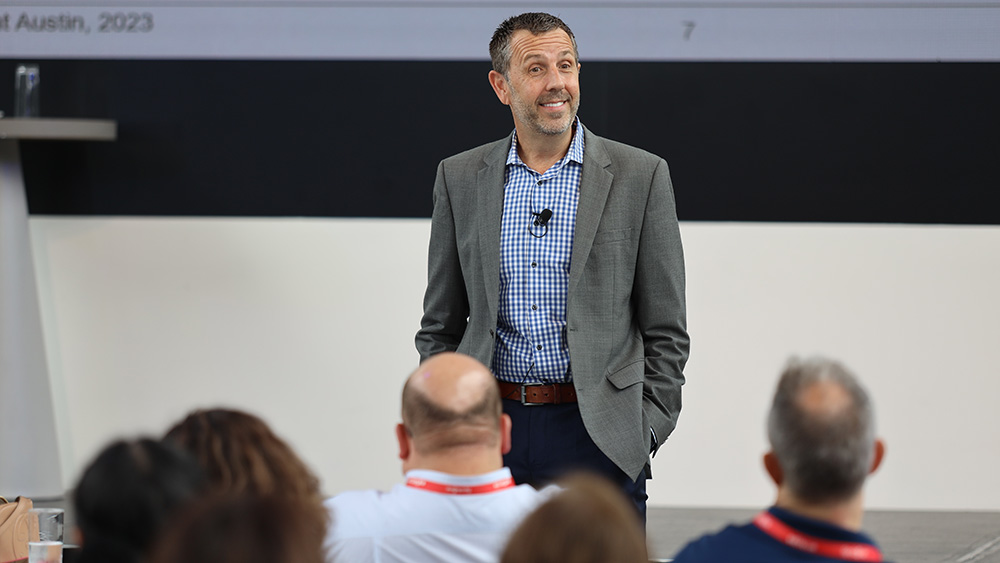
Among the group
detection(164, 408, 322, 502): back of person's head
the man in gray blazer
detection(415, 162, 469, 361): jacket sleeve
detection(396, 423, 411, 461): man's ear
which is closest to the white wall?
detection(415, 162, 469, 361): jacket sleeve

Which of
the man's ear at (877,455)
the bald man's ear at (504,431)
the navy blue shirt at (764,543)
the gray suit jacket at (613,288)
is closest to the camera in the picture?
the navy blue shirt at (764,543)

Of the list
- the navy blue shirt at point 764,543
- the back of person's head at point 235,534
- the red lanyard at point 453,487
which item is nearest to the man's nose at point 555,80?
the red lanyard at point 453,487

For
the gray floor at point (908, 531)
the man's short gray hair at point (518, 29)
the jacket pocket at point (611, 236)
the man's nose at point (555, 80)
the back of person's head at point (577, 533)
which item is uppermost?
the man's short gray hair at point (518, 29)

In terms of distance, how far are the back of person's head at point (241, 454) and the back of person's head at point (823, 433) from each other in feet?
1.87

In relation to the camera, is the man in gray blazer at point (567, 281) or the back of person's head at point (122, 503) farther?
the man in gray blazer at point (567, 281)

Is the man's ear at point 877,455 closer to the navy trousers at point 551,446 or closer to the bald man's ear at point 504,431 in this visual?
the bald man's ear at point 504,431

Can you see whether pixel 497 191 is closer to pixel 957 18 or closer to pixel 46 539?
pixel 46 539

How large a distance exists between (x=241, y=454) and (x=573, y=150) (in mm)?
1281

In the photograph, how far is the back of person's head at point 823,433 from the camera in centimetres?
124

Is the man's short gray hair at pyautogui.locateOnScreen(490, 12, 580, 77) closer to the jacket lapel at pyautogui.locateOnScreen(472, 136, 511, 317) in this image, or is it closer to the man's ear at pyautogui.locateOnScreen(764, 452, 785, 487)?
the jacket lapel at pyautogui.locateOnScreen(472, 136, 511, 317)


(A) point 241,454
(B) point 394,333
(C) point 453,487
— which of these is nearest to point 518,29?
(C) point 453,487

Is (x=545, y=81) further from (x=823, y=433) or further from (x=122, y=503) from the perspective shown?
(x=122, y=503)

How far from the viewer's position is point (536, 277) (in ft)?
7.69

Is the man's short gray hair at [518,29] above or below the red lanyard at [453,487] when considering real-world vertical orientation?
above
